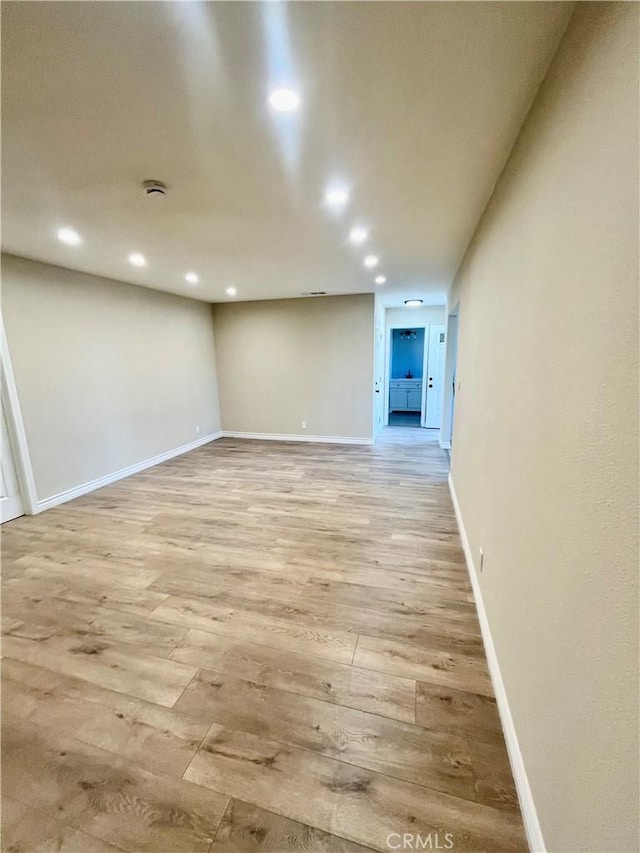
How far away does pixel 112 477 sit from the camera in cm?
446

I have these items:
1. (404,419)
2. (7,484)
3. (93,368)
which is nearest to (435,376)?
(404,419)

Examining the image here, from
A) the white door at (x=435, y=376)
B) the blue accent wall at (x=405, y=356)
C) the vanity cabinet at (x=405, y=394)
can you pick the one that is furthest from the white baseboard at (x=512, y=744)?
the blue accent wall at (x=405, y=356)

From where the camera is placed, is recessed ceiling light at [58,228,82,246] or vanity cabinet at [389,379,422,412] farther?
vanity cabinet at [389,379,422,412]

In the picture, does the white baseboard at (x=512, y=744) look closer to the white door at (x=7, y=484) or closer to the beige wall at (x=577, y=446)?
the beige wall at (x=577, y=446)

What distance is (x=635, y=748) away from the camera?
2.00 feet

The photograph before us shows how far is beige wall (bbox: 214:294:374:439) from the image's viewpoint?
5.80m

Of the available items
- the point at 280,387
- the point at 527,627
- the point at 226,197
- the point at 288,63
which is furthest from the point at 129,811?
the point at 280,387

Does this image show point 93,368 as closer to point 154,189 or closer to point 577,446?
point 154,189

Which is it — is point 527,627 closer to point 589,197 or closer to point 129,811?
point 589,197

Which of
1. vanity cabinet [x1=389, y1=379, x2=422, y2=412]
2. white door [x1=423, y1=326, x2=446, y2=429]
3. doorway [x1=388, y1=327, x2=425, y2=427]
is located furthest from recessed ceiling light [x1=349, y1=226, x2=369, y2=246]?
vanity cabinet [x1=389, y1=379, x2=422, y2=412]

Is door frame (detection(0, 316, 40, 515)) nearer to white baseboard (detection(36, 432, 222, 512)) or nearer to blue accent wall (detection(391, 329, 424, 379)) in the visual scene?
white baseboard (detection(36, 432, 222, 512))

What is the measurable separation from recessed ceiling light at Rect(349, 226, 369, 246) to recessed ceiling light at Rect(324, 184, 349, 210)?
44cm

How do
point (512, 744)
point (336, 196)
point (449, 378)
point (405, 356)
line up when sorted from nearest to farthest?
point (512, 744) < point (336, 196) < point (449, 378) < point (405, 356)

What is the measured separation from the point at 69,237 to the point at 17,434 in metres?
1.94
